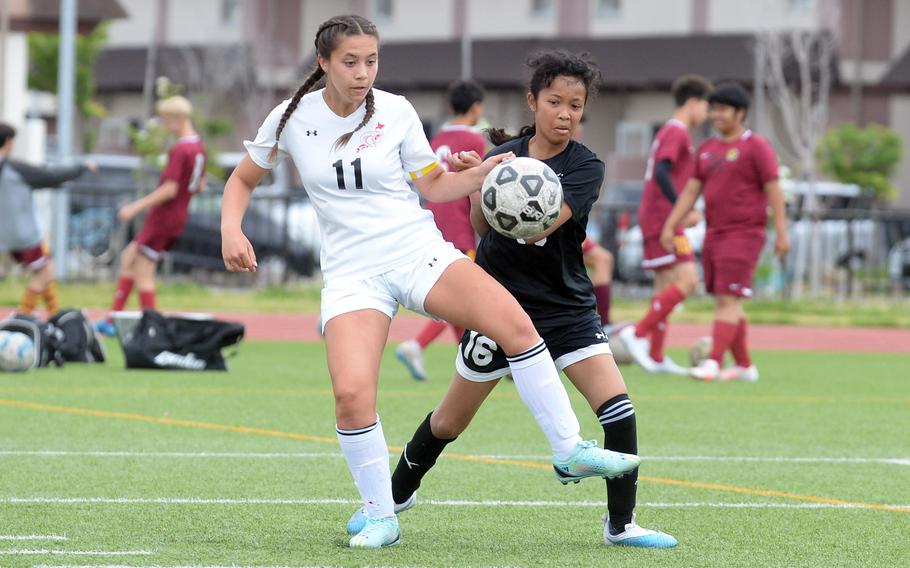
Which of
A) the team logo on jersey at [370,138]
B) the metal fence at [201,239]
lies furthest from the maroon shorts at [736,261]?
the metal fence at [201,239]

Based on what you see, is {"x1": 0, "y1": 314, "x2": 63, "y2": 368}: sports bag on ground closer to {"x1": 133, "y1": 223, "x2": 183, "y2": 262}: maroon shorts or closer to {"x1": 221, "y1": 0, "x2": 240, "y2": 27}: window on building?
{"x1": 133, "y1": 223, "x2": 183, "y2": 262}: maroon shorts

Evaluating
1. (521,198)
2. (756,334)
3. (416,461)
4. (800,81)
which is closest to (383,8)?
(800,81)

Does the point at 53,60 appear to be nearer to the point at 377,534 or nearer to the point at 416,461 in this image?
the point at 416,461

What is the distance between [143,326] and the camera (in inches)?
504

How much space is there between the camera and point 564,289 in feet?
19.2

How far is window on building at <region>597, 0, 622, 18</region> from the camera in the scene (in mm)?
47344

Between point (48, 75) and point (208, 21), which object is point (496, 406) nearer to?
point (48, 75)

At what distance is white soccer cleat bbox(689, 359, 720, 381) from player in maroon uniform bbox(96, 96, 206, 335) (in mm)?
4958

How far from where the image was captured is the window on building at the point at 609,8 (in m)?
47.3

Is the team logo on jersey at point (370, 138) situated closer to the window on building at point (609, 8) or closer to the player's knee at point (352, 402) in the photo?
the player's knee at point (352, 402)

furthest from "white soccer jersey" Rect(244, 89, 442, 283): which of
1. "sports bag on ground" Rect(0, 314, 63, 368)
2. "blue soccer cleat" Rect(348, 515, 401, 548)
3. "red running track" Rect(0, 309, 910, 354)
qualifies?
"red running track" Rect(0, 309, 910, 354)

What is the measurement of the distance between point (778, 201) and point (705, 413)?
7.29 ft

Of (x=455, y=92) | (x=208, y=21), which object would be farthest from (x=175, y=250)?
(x=208, y=21)

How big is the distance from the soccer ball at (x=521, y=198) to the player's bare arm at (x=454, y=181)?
3.1 inches
